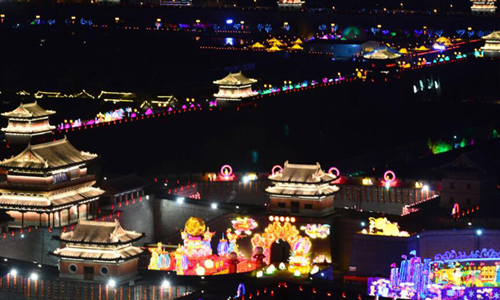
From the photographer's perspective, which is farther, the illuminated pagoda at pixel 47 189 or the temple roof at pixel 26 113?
the temple roof at pixel 26 113

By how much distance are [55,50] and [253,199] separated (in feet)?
166

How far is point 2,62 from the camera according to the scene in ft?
343

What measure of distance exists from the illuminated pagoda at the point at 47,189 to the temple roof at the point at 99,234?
19.0ft

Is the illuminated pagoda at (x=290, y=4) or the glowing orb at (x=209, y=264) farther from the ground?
the illuminated pagoda at (x=290, y=4)

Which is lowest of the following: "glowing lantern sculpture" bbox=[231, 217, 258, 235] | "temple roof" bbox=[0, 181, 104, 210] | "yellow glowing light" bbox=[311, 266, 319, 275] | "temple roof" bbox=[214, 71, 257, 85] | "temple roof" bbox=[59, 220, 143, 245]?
"yellow glowing light" bbox=[311, 266, 319, 275]

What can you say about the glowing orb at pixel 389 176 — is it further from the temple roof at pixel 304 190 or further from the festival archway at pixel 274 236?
the festival archway at pixel 274 236

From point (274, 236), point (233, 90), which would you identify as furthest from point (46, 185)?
point (233, 90)

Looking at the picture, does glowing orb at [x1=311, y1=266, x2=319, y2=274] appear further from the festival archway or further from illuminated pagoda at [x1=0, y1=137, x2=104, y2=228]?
illuminated pagoda at [x1=0, y1=137, x2=104, y2=228]

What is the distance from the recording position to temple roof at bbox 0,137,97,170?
5456 centimetres

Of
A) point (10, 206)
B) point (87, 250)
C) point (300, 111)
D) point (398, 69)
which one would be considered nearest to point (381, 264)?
point (87, 250)

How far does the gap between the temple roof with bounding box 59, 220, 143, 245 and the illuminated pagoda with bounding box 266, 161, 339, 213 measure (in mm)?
8930

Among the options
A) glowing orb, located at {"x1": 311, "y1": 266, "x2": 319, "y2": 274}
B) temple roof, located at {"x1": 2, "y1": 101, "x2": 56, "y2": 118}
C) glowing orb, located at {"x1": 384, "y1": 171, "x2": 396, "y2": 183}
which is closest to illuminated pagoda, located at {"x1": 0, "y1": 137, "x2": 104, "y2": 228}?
glowing orb, located at {"x1": 311, "y1": 266, "x2": 319, "y2": 274}

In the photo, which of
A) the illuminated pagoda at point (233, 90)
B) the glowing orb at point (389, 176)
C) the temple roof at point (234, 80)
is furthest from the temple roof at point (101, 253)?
the temple roof at point (234, 80)

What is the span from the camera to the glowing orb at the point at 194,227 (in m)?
52.6
